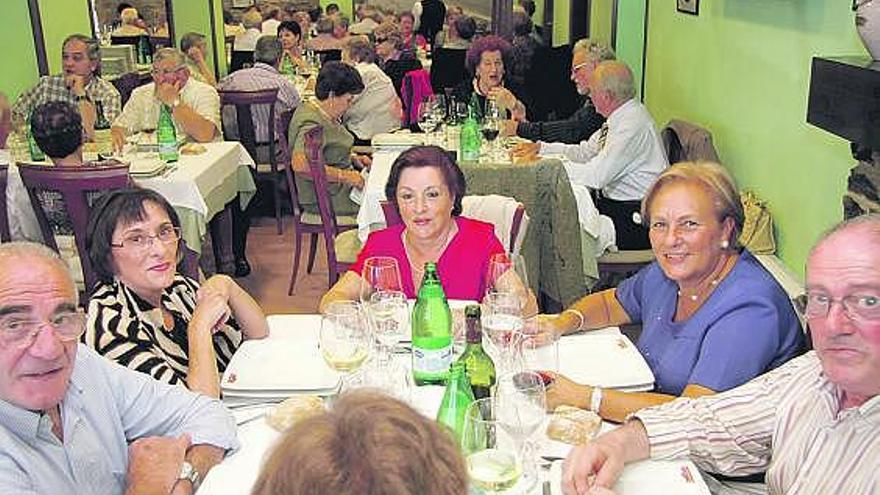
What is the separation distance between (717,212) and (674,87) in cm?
342

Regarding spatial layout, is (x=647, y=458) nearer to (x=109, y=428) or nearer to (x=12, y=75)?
(x=109, y=428)

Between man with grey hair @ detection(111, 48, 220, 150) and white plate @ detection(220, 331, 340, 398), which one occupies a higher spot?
man with grey hair @ detection(111, 48, 220, 150)

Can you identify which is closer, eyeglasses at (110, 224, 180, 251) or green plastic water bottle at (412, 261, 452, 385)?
green plastic water bottle at (412, 261, 452, 385)

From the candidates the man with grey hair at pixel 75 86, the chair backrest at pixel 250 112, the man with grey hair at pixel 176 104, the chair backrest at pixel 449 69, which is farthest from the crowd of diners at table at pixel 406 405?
the chair backrest at pixel 449 69

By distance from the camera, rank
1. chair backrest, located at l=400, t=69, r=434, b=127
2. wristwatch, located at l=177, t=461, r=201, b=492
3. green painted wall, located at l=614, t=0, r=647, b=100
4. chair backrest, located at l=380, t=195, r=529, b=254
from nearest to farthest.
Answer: wristwatch, located at l=177, t=461, r=201, b=492, chair backrest, located at l=380, t=195, r=529, b=254, green painted wall, located at l=614, t=0, r=647, b=100, chair backrest, located at l=400, t=69, r=434, b=127

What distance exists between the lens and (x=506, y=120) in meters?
5.19

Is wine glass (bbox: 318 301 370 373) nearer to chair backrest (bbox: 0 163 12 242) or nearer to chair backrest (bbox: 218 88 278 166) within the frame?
chair backrest (bbox: 0 163 12 242)

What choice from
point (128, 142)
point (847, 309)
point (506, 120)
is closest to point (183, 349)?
point (847, 309)

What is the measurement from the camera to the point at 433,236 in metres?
2.69

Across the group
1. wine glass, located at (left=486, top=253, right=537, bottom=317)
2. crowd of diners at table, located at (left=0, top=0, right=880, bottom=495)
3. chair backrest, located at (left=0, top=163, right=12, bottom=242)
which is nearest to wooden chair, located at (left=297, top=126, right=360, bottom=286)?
crowd of diners at table, located at (left=0, top=0, right=880, bottom=495)

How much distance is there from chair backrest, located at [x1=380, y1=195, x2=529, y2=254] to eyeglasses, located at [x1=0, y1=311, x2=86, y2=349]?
1.61 m

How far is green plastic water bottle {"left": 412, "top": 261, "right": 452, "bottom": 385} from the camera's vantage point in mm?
1916

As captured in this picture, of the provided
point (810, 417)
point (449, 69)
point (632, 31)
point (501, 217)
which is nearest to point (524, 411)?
point (810, 417)

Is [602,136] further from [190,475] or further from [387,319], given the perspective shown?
[190,475]
